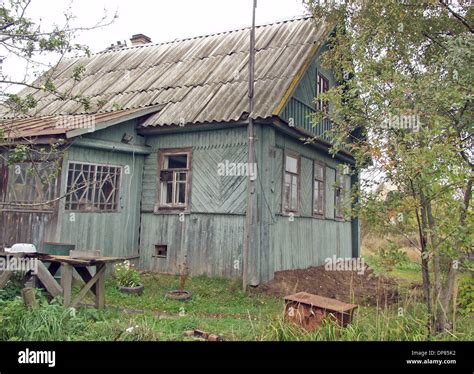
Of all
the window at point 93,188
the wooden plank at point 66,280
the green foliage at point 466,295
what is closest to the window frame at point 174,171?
the window at point 93,188

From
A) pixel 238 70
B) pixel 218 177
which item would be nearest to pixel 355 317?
pixel 218 177

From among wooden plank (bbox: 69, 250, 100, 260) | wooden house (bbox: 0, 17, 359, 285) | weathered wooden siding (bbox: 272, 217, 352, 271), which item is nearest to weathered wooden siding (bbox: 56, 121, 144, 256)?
wooden house (bbox: 0, 17, 359, 285)

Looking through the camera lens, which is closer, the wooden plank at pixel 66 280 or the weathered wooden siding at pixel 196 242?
the wooden plank at pixel 66 280

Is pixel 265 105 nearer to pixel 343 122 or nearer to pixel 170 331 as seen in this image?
pixel 343 122

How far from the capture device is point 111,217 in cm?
1073

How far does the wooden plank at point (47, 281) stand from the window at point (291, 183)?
6.33m

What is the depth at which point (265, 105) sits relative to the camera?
10.1 metres

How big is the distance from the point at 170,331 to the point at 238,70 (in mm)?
8619

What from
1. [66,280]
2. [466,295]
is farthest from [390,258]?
[66,280]

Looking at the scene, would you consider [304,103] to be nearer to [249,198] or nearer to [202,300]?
[249,198]

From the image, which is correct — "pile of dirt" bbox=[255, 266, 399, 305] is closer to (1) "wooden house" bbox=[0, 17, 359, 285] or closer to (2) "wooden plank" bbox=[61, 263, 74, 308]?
(1) "wooden house" bbox=[0, 17, 359, 285]

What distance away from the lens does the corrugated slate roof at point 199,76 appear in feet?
35.7

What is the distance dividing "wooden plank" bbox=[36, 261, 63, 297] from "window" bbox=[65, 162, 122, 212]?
346 centimetres

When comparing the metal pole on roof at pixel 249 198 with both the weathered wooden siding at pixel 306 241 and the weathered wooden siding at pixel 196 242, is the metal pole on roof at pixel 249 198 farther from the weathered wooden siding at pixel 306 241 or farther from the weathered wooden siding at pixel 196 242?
the weathered wooden siding at pixel 306 241
